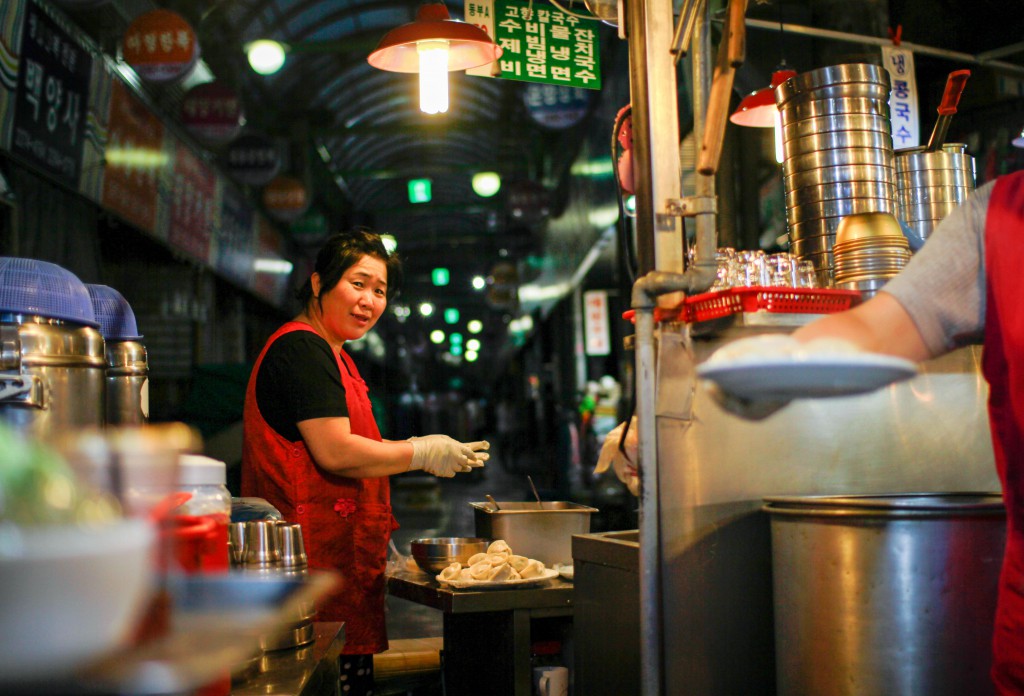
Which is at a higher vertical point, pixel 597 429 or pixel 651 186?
pixel 651 186

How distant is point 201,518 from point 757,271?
195 centimetres

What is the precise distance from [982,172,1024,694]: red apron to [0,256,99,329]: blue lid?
7.27ft

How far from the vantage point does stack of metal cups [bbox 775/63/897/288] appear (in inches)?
125

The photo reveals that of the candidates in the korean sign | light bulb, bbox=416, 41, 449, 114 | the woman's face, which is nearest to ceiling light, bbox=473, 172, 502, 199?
the korean sign

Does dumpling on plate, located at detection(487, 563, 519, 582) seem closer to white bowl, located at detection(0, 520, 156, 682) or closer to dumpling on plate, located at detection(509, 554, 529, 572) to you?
dumpling on plate, located at detection(509, 554, 529, 572)

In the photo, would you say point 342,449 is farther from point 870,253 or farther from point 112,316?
point 870,253

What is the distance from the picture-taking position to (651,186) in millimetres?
2693

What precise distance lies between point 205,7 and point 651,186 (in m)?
9.39

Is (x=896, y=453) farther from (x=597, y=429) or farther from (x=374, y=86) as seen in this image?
(x=374, y=86)

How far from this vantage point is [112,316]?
3.07 metres

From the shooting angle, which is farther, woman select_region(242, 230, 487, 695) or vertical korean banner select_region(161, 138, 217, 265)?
vertical korean banner select_region(161, 138, 217, 265)

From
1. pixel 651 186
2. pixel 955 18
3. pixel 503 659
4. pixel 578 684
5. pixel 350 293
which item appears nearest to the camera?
pixel 651 186

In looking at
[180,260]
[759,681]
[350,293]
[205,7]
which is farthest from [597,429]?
[759,681]

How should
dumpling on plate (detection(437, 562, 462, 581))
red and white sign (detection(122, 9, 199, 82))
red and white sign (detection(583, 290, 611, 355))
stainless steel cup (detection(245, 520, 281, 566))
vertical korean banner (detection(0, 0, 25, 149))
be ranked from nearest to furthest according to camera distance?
stainless steel cup (detection(245, 520, 281, 566)) < dumpling on plate (detection(437, 562, 462, 581)) < vertical korean banner (detection(0, 0, 25, 149)) < red and white sign (detection(122, 9, 199, 82)) < red and white sign (detection(583, 290, 611, 355))
